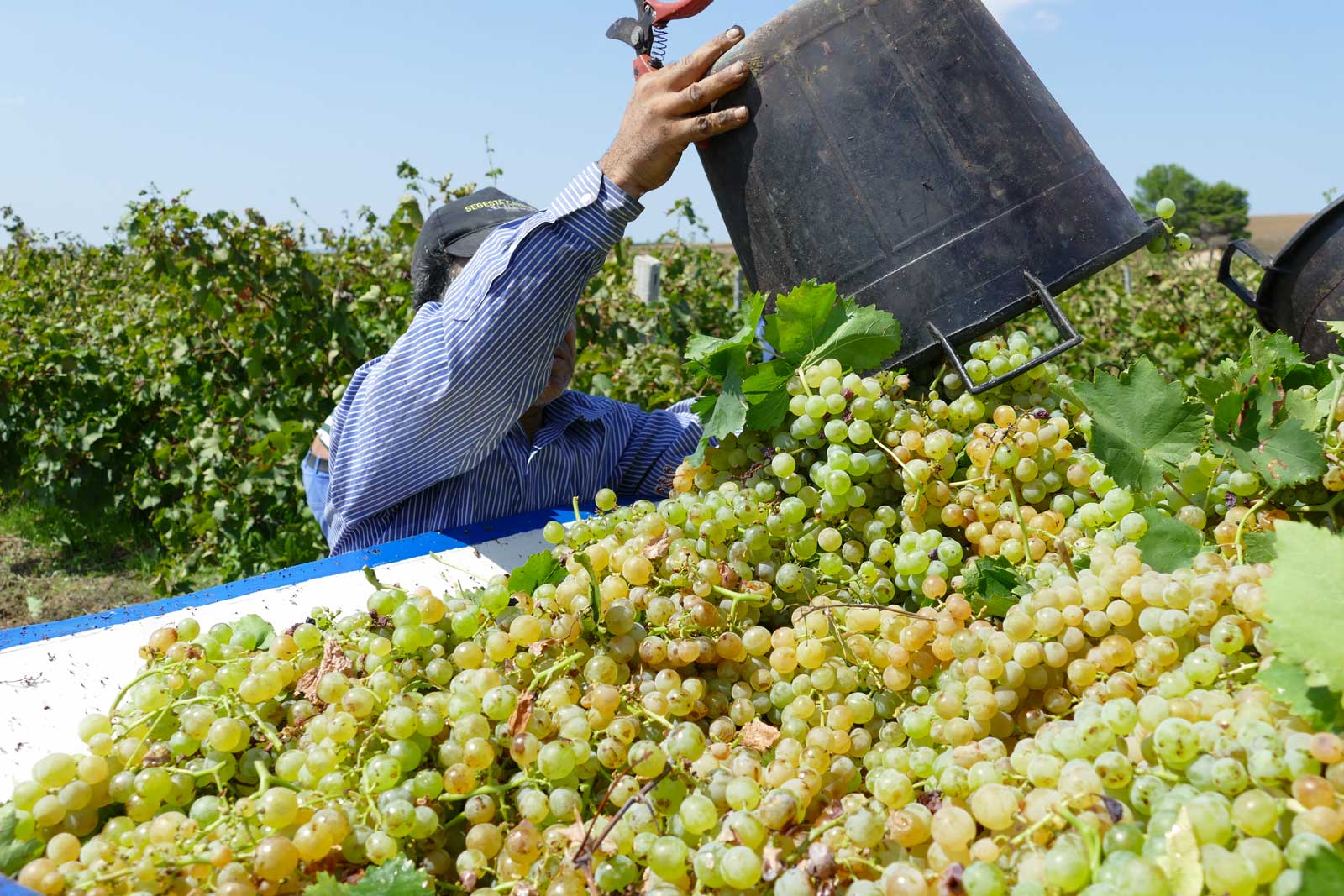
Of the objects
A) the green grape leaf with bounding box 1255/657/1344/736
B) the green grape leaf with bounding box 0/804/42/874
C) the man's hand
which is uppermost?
the man's hand

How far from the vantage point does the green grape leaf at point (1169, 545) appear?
0.94 m

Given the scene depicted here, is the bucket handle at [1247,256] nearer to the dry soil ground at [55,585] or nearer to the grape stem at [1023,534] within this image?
the grape stem at [1023,534]

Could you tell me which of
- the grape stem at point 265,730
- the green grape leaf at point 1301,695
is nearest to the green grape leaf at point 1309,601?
the green grape leaf at point 1301,695

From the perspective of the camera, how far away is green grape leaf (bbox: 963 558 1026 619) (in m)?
0.98

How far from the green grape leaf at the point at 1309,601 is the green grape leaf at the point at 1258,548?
0.19 meters

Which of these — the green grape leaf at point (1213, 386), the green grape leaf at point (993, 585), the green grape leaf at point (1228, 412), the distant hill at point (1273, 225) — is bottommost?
the green grape leaf at point (993, 585)

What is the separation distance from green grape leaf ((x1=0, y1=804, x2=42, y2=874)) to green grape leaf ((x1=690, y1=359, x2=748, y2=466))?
845mm

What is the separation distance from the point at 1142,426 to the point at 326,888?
94 centimetres

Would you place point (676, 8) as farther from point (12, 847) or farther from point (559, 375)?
point (12, 847)

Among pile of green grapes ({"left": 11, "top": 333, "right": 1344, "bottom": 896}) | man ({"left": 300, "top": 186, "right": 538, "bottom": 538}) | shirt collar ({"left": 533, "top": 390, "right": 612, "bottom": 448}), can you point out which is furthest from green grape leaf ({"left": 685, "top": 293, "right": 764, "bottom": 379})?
man ({"left": 300, "top": 186, "right": 538, "bottom": 538})

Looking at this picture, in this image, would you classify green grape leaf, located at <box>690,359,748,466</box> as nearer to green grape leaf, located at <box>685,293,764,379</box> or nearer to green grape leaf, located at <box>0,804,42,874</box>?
green grape leaf, located at <box>685,293,764,379</box>

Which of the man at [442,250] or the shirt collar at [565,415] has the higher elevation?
the man at [442,250]

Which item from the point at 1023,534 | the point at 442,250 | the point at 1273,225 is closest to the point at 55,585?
the point at 442,250

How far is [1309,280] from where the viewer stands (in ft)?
5.23
